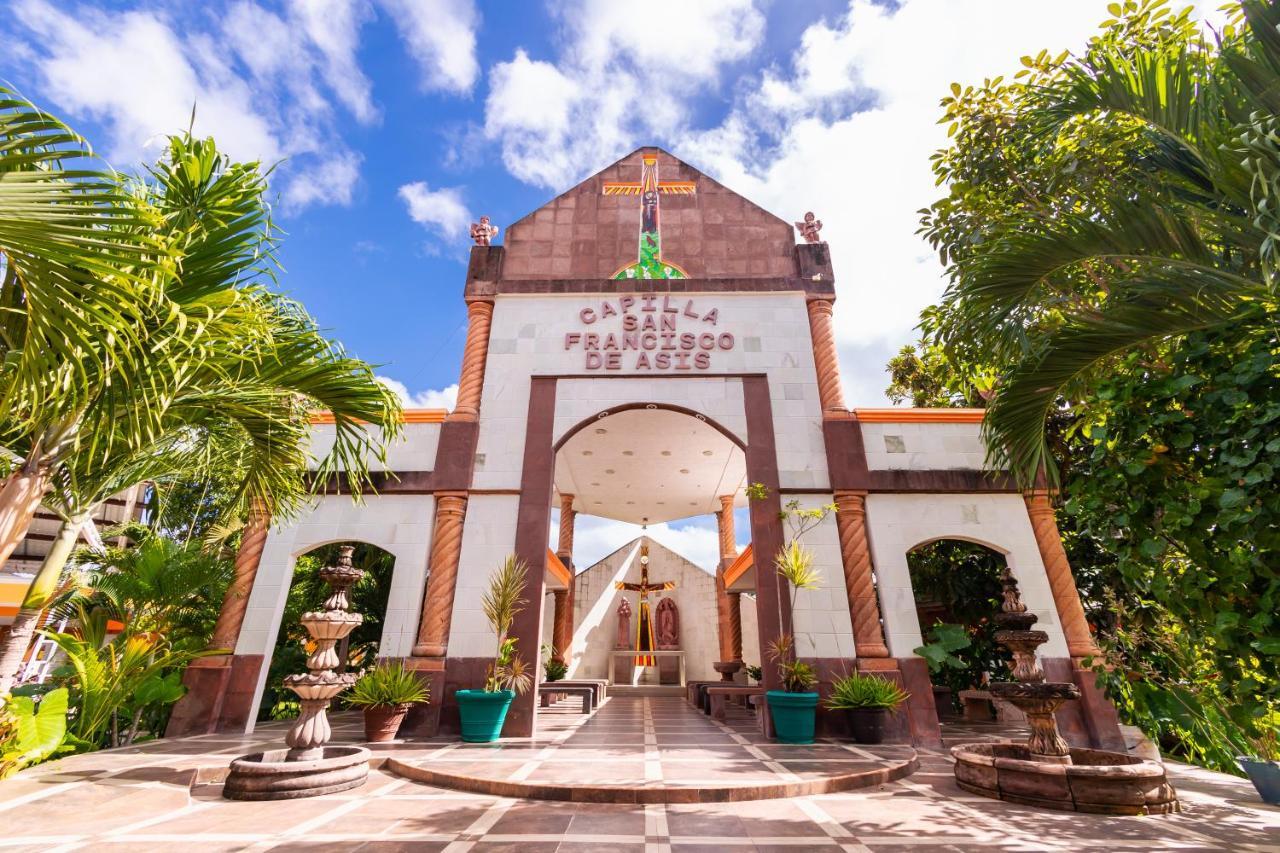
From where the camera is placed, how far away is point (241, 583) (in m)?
8.48

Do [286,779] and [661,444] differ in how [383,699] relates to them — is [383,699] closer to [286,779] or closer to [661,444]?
[286,779]

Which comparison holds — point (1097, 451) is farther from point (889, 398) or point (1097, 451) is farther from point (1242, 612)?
point (889, 398)

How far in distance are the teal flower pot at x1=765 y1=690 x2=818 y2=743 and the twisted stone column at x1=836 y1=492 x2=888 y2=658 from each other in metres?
1.23

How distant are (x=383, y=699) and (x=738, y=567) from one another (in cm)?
905

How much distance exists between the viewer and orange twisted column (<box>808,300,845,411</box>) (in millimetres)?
9750

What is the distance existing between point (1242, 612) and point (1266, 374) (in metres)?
1.48

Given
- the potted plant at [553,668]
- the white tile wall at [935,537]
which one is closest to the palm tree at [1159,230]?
the white tile wall at [935,537]

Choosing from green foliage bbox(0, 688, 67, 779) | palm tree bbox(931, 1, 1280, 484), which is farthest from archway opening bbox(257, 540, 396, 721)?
palm tree bbox(931, 1, 1280, 484)

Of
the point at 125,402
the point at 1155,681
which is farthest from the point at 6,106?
the point at 1155,681

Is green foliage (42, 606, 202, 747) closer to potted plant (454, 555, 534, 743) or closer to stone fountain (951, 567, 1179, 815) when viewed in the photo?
potted plant (454, 555, 534, 743)

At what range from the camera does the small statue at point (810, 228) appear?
11.1 m

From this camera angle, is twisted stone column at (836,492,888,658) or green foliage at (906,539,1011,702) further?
green foliage at (906,539,1011,702)

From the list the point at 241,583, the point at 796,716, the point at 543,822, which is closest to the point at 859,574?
the point at 796,716

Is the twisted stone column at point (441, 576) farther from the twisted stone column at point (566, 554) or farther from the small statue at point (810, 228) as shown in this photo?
the small statue at point (810, 228)
